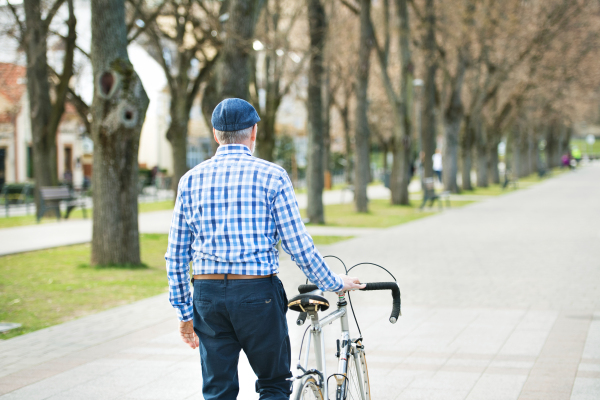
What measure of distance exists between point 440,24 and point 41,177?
15.9 metres

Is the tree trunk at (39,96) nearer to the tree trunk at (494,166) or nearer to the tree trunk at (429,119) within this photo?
the tree trunk at (429,119)

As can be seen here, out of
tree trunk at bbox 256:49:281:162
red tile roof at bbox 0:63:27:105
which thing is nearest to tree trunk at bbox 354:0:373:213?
tree trunk at bbox 256:49:281:162

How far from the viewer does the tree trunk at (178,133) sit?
2266 centimetres

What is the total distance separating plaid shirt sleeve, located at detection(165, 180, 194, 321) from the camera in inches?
125

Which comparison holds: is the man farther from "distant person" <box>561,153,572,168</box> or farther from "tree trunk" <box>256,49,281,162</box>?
"distant person" <box>561,153,572,168</box>

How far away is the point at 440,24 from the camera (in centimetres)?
2950

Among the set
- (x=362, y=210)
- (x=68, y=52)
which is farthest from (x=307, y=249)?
(x=362, y=210)

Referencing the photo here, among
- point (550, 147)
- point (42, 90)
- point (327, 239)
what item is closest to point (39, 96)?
point (42, 90)

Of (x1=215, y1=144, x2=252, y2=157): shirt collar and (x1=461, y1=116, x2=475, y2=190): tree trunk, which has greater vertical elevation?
(x1=461, y1=116, x2=475, y2=190): tree trunk

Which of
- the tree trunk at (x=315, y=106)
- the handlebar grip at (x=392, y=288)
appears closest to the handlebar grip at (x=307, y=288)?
the handlebar grip at (x=392, y=288)

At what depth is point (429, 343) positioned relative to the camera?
21.6ft

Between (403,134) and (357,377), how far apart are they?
75.1 ft

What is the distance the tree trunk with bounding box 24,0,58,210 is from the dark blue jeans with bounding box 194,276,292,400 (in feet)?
58.4

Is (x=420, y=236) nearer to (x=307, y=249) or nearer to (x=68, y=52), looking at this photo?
(x=68, y=52)
